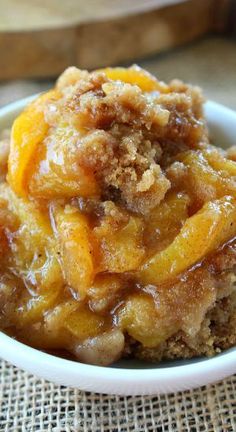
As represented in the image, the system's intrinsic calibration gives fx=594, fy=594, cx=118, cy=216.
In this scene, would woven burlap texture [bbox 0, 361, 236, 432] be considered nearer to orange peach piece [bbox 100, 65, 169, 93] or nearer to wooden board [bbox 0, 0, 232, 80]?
orange peach piece [bbox 100, 65, 169, 93]

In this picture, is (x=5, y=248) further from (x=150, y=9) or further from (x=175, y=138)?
(x=150, y=9)

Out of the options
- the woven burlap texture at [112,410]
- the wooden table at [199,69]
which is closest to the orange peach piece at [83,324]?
the woven burlap texture at [112,410]

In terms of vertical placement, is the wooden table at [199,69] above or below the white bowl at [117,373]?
below

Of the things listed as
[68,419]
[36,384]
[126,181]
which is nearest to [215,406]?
[68,419]

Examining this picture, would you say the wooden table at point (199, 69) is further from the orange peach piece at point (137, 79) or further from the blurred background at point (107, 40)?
the orange peach piece at point (137, 79)

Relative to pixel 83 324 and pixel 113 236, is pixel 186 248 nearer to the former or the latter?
pixel 113 236

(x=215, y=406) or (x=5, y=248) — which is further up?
(x=5, y=248)

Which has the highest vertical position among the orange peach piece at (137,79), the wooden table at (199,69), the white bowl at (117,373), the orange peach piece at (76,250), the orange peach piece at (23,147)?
the orange peach piece at (137,79)
